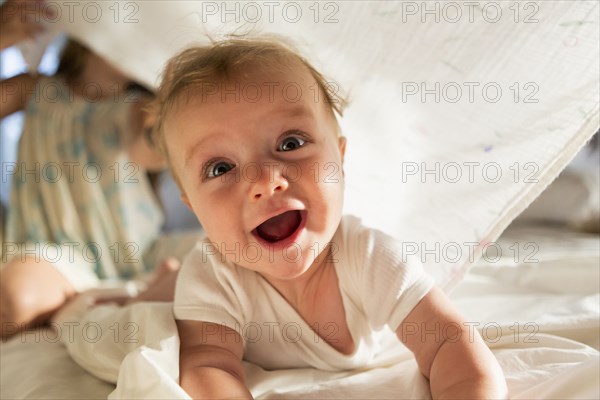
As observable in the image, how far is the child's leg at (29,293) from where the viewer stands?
103cm

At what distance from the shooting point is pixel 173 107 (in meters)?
0.79

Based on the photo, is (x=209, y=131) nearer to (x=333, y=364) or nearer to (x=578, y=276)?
(x=333, y=364)

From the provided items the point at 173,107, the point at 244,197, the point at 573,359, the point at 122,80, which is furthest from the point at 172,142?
the point at 122,80

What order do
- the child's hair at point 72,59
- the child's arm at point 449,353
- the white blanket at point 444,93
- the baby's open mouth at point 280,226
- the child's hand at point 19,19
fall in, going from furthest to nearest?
the child's hair at point 72,59 < the child's hand at point 19,19 < the white blanket at point 444,93 < the baby's open mouth at point 280,226 < the child's arm at point 449,353

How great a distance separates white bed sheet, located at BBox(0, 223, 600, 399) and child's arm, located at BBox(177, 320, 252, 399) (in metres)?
0.02

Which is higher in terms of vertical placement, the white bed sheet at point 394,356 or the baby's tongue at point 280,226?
the baby's tongue at point 280,226

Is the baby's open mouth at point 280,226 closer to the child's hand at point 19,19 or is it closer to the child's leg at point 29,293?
the child's leg at point 29,293

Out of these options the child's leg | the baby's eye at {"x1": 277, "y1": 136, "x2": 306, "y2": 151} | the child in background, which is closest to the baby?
the baby's eye at {"x1": 277, "y1": 136, "x2": 306, "y2": 151}

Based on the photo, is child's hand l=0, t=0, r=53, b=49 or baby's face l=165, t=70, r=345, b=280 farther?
child's hand l=0, t=0, r=53, b=49

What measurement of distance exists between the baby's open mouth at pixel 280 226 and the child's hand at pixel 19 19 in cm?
84

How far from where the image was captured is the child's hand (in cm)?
128

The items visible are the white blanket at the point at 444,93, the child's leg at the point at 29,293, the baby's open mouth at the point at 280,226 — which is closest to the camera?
the baby's open mouth at the point at 280,226

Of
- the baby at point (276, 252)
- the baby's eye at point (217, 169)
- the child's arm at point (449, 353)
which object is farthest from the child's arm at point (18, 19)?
the child's arm at point (449, 353)

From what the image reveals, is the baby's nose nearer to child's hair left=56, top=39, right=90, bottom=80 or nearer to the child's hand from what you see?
the child's hand
